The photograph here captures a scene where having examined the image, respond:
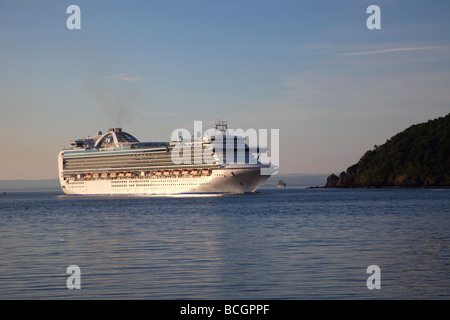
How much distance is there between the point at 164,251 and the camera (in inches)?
1227

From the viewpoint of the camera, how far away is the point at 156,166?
126125mm

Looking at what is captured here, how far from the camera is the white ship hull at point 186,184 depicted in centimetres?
11088

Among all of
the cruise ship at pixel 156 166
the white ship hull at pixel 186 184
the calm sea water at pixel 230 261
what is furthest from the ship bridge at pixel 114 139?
the calm sea water at pixel 230 261

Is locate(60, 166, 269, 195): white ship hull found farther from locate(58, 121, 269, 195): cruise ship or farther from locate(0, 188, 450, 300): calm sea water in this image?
locate(0, 188, 450, 300): calm sea water

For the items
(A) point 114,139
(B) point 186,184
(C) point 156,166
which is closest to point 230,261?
(B) point 186,184

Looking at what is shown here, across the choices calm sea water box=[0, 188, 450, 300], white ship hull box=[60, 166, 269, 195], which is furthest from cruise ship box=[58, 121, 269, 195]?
calm sea water box=[0, 188, 450, 300]

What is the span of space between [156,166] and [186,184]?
1145cm

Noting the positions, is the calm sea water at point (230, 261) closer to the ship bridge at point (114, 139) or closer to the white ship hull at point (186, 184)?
the white ship hull at point (186, 184)

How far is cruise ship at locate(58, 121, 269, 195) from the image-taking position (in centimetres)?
11238

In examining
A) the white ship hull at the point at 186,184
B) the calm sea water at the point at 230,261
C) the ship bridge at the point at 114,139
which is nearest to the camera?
the calm sea water at the point at 230,261

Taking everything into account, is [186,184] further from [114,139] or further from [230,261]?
[230,261]
